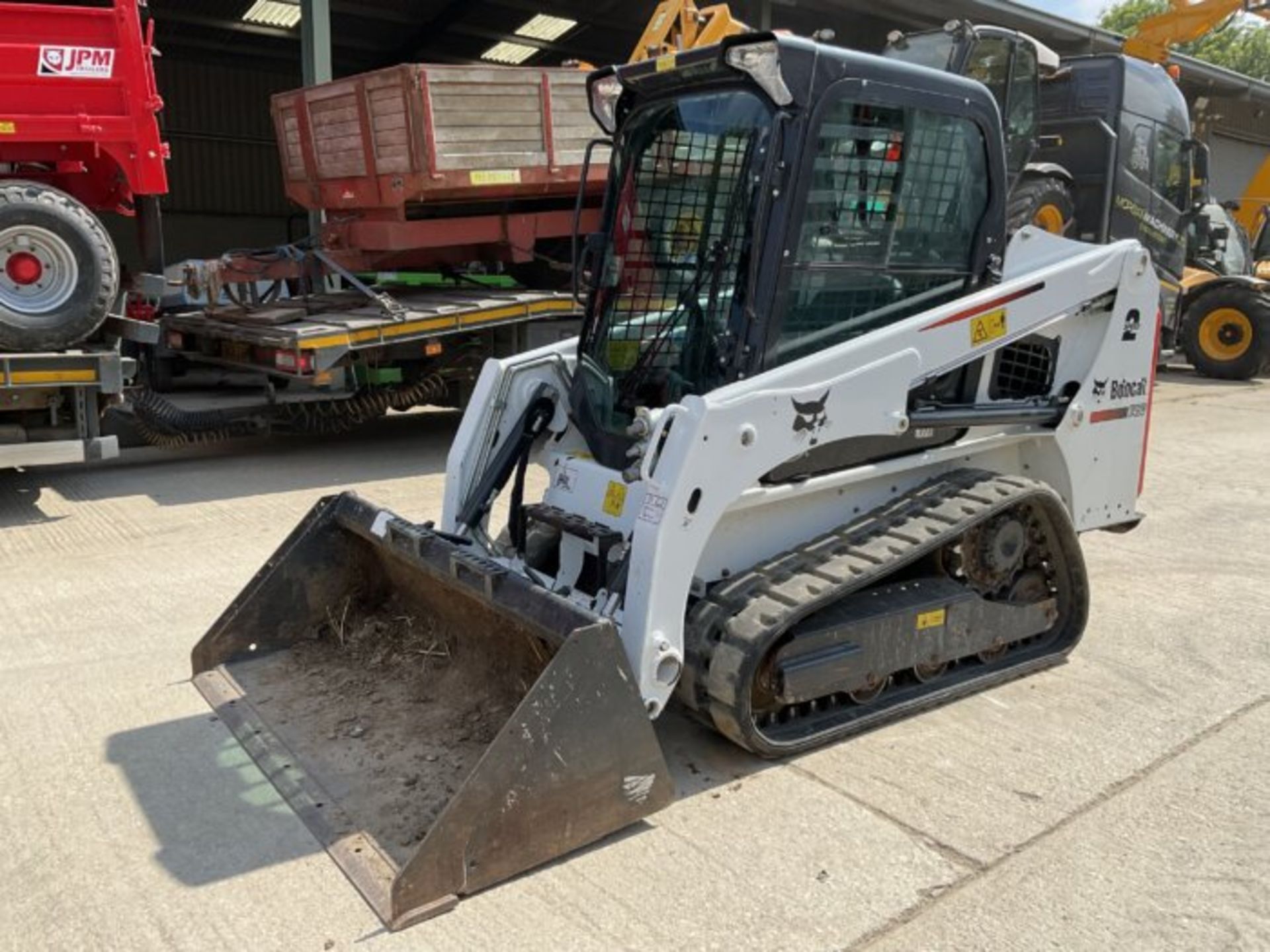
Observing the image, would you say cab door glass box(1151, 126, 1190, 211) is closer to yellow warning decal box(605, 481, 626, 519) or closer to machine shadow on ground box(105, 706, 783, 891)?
yellow warning decal box(605, 481, 626, 519)

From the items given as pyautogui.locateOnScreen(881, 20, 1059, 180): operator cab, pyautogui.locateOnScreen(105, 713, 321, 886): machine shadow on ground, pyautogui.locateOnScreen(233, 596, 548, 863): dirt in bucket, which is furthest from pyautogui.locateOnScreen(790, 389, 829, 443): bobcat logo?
pyautogui.locateOnScreen(881, 20, 1059, 180): operator cab

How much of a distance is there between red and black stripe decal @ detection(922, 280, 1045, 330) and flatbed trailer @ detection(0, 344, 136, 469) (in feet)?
17.1

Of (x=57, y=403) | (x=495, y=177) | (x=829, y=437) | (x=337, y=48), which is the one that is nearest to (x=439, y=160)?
(x=495, y=177)

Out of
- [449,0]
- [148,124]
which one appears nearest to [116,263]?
[148,124]

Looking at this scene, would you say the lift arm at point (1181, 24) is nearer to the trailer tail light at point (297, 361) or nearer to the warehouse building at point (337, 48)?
the warehouse building at point (337, 48)

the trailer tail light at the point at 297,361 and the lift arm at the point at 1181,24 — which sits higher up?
the lift arm at the point at 1181,24

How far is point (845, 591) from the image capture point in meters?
A: 3.35

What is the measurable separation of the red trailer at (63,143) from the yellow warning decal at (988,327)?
17.6ft

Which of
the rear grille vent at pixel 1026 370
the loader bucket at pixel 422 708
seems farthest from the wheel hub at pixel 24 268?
the rear grille vent at pixel 1026 370

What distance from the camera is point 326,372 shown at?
24.8 ft

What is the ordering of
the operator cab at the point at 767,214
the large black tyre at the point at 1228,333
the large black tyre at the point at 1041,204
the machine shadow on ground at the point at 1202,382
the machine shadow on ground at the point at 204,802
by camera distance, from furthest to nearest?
1. the large black tyre at the point at 1228,333
2. the machine shadow on ground at the point at 1202,382
3. the large black tyre at the point at 1041,204
4. the operator cab at the point at 767,214
5. the machine shadow on ground at the point at 204,802

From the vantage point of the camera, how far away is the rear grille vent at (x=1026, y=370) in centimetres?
441

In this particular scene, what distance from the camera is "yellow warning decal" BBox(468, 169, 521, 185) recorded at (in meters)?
8.51

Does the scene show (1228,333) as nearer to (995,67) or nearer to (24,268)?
(995,67)
